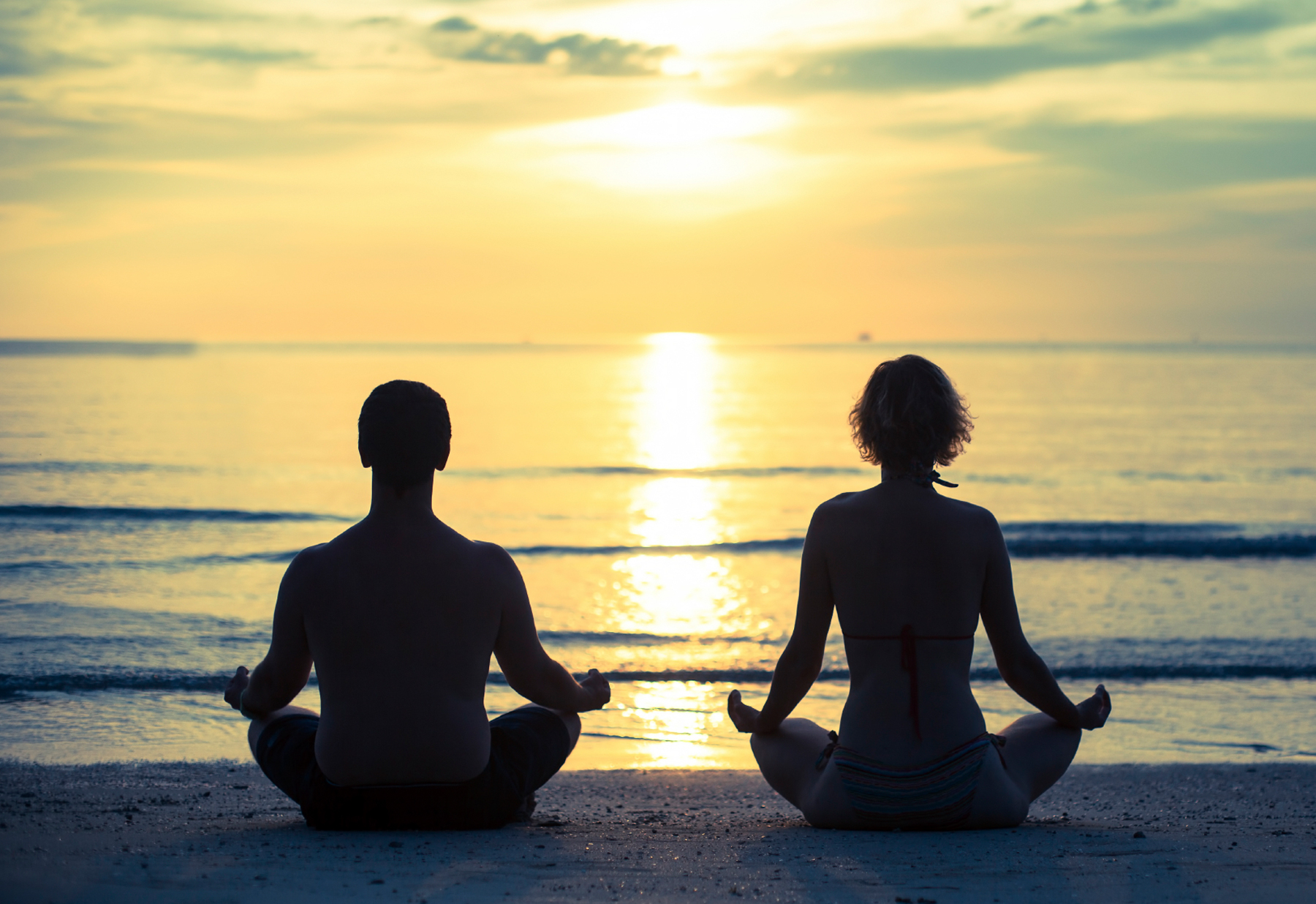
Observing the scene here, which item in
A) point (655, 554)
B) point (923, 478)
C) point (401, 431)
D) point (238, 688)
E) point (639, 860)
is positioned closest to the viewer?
point (401, 431)

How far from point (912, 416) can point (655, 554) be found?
1202 cm

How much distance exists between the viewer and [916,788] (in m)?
3.30

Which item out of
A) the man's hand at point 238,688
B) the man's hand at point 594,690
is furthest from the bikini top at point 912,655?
the man's hand at point 238,688

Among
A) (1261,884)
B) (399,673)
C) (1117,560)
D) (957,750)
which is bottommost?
(1117,560)

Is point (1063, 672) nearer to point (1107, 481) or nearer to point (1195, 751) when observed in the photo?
point (1195, 751)

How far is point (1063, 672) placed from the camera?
8320 millimetres

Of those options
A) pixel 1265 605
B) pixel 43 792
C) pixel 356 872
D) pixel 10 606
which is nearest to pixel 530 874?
pixel 356 872

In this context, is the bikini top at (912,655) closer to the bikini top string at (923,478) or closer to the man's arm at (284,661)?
the bikini top string at (923,478)

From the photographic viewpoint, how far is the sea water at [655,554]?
717 centimetres

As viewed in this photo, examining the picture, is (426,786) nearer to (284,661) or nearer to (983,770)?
(284,661)

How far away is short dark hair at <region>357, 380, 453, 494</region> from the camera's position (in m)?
3.06

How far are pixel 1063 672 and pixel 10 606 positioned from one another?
941cm

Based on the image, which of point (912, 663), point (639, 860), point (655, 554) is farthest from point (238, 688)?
point (655, 554)

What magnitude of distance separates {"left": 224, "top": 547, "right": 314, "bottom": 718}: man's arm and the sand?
42cm
